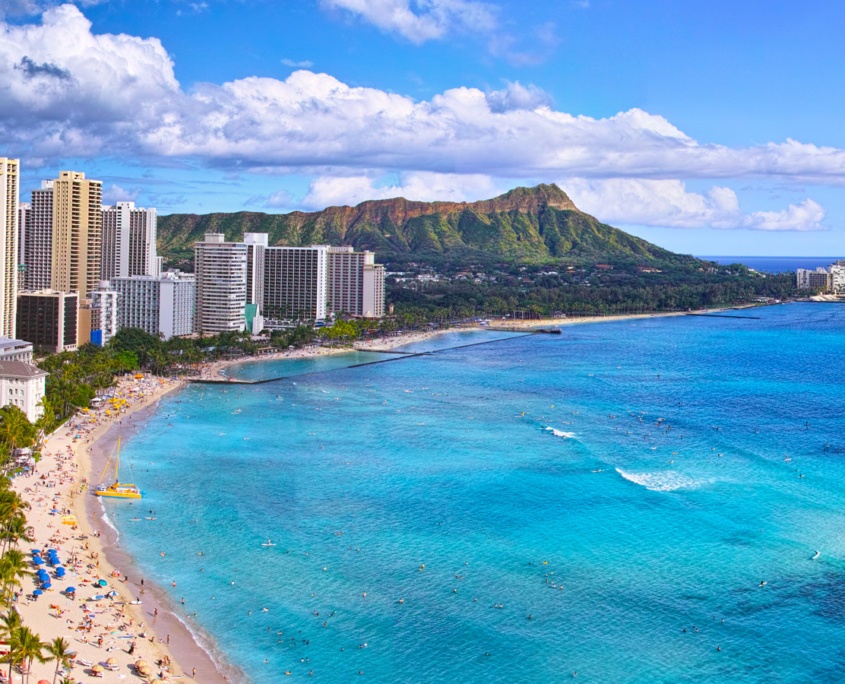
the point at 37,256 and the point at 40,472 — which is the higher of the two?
the point at 37,256

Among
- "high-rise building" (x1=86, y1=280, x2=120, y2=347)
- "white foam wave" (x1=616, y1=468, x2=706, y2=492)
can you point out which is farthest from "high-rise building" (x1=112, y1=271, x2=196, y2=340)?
"white foam wave" (x1=616, y1=468, x2=706, y2=492)

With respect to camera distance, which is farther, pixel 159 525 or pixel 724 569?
pixel 159 525

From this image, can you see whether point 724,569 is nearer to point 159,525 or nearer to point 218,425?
point 159,525

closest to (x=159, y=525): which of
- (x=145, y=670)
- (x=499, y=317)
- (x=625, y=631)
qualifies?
(x=145, y=670)

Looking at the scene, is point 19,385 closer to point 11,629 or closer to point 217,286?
point 11,629

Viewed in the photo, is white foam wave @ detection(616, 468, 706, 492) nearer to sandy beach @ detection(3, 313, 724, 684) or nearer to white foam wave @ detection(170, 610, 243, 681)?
white foam wave @ detection(170, 610, 243, 681)

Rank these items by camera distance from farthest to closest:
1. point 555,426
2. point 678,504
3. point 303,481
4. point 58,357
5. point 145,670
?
point 58,357
point 555,426
point 303,481
point 678,504
point 145,670

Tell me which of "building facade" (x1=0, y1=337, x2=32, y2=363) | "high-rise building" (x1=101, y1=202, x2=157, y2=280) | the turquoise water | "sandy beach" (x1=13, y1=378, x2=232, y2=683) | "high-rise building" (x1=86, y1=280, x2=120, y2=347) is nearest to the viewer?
"sandy beach" (x1=13, y1=378, x2=232, y2=683)

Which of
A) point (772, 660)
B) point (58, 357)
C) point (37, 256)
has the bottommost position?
point (772, 660)
